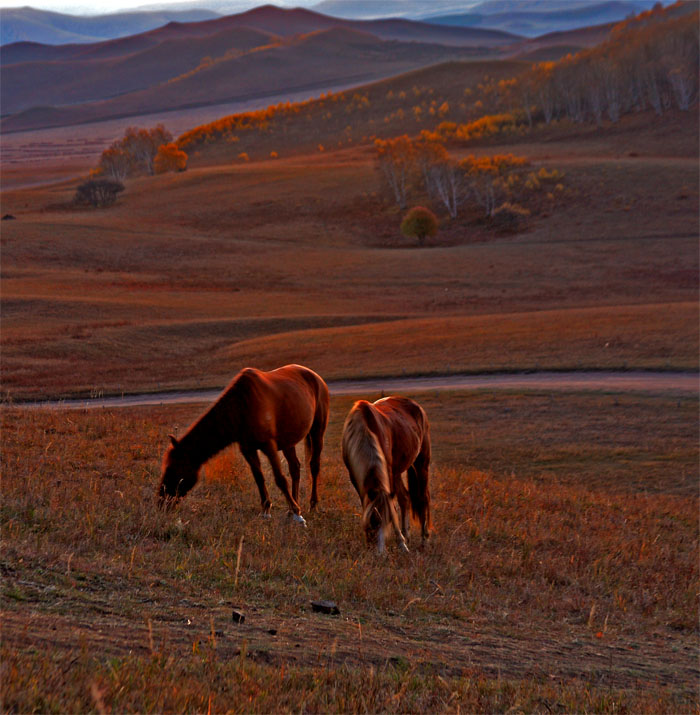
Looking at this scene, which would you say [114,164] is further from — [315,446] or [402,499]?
[402,499]

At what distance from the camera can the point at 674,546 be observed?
42.8ft

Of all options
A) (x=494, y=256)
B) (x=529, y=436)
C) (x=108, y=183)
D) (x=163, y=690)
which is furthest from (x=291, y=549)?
(x=108, y=183)

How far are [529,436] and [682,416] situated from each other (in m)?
5.28

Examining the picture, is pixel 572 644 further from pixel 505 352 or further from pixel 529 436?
pixel 505 352

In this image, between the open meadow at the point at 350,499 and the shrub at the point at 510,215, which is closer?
the open meadow at the point at 350,499

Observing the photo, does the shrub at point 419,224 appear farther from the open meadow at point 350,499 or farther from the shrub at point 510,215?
the shrub at point 510,215

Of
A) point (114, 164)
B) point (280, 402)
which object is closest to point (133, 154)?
point (114, 164)

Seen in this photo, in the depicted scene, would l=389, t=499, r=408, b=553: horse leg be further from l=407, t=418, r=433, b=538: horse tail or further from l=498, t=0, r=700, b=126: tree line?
l=498, t=0, r=700, b=126: tree line

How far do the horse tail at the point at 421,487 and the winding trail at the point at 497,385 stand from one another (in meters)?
15.2

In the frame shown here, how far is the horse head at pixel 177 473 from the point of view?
1081 centimetres

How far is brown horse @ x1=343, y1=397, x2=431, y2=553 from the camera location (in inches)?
373

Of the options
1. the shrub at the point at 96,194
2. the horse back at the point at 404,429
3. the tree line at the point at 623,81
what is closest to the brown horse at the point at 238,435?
the horse back at the point at 404,429

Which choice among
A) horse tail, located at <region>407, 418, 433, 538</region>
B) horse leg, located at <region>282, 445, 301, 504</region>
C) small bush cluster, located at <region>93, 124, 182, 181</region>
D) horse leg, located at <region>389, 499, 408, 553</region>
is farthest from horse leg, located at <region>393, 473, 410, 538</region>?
small bush cluster, located at <region>93, 124, 182, 181</region>

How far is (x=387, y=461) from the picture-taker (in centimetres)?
1015
